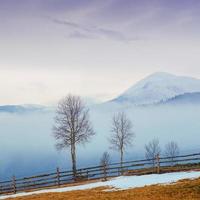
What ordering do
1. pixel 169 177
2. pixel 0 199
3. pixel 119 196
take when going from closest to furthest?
pixel 119 196, pixel 169 177, pixel 0 199

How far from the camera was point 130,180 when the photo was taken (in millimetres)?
41125

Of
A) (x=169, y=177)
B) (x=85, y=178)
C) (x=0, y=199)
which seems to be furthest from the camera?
(x=85, y=178)

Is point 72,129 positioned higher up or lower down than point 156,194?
higher up

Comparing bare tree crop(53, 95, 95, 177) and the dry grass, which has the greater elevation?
bare tree crop(53, 95, 95, 177)

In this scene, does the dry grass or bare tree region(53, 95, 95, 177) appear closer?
the dry grass

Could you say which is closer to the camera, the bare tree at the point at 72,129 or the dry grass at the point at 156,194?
the dry grass at the point at 156,194

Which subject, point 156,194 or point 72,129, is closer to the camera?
point 156,194

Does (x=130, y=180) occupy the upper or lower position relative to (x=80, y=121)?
lower

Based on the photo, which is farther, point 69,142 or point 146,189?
Result: point 69,142

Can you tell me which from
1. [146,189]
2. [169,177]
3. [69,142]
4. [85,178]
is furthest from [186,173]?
[69,142]

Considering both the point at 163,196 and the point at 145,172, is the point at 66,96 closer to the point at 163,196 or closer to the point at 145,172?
the point at 145,172

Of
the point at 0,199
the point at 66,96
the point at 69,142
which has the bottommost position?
the point at 0,199

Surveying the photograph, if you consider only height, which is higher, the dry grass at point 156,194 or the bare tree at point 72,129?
the bare tree at point 72,129

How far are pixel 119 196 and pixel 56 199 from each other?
17.5 ft
